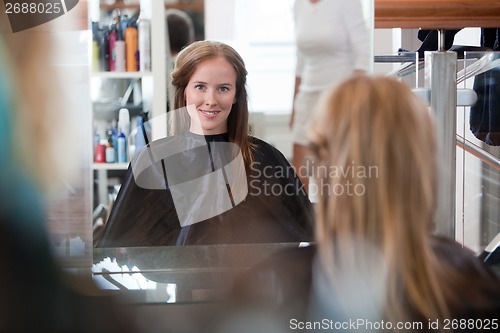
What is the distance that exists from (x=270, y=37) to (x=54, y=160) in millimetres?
434

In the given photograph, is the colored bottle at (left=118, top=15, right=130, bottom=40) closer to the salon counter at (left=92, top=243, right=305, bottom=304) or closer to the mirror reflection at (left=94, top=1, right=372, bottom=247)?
the mirror reflection at (left=94, top=1, right=372, bottom=247)

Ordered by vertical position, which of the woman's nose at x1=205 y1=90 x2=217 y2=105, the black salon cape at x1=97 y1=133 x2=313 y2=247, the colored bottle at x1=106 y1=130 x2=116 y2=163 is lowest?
the black salon cape at x1=97 y1=133 x2=313 y2=247

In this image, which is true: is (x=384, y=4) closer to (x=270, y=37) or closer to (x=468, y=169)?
(x=270, y=37)

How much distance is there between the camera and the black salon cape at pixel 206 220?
4.87 feet

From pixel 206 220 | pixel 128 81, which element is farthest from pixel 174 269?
pixel 128 81

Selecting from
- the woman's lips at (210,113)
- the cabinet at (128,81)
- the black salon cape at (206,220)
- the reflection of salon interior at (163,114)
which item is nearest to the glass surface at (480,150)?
the reflection of salon interior at (163,114)

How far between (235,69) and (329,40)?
17cm

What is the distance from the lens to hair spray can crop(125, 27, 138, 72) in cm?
144

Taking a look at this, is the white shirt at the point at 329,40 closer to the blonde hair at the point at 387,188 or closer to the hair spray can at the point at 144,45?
the blonde hair at the point at 387,188

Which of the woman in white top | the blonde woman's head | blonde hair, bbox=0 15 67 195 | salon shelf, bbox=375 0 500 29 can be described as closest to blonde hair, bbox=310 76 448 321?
the blonde woman's head

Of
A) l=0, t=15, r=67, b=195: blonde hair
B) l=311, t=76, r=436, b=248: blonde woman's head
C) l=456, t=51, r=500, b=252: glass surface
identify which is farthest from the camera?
l=456, t=51, r=500, b=252: glass surface

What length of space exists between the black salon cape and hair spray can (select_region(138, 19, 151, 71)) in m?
0.14

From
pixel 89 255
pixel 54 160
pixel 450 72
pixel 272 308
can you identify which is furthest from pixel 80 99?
pixel 450 72

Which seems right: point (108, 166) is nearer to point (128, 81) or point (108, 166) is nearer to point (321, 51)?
point (128, 81)
